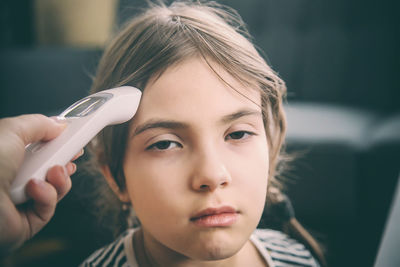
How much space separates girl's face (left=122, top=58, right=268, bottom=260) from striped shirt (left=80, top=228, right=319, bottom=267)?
0.11 meters

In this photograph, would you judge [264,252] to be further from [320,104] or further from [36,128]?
[320,104]

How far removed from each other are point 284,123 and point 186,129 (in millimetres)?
207

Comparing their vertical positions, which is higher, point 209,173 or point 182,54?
point 182,54

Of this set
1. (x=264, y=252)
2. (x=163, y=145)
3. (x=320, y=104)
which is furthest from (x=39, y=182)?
(x=320, y=104)

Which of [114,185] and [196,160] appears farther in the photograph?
[114,185]

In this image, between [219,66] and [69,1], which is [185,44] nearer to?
[219,66]

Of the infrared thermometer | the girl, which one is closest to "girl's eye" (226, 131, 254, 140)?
the girl

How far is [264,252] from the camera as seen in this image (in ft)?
1.84

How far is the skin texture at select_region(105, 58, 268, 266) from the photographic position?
0.42 m

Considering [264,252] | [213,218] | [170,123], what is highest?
[170,123]

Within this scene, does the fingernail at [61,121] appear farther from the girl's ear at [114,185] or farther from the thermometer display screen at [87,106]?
the girl's ear at [114,185]

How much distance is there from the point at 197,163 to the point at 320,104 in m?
0.59

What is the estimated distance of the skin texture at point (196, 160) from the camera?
42 centimetres

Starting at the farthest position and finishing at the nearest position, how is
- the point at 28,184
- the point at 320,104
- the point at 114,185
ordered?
the point at 320,104 < the point at 114,185 < the point at 28,184
